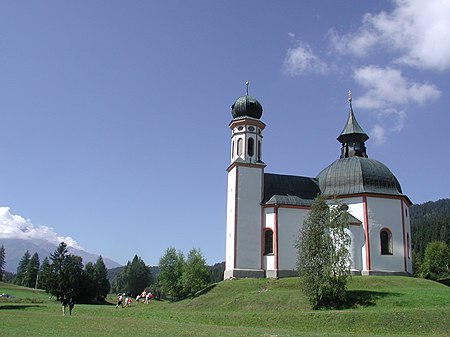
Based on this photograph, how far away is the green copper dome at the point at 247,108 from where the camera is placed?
47156 mm

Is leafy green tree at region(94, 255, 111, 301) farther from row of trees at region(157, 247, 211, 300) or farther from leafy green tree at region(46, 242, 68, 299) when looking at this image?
row of trees at region(157, 247, 211, 300)

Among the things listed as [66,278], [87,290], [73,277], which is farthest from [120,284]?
[66,278]

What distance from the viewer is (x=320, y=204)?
32.0 m

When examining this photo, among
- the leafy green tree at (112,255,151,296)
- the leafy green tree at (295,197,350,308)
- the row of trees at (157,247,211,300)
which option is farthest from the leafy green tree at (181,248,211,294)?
the leafy green tree at (112,255,151,296)

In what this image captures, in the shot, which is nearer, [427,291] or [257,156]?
[427,291]

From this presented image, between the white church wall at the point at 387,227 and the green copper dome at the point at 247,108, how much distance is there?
45.1 feet

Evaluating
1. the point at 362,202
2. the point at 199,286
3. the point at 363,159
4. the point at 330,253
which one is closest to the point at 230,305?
the point at 330,253

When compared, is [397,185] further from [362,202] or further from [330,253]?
[330,253]

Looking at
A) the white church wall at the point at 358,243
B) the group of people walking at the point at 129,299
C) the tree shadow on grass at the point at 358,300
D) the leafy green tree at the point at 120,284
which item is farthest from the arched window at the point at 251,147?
the leafy green tree at the point at 120,284

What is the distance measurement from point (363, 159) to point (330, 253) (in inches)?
704

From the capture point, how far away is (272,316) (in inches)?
1044

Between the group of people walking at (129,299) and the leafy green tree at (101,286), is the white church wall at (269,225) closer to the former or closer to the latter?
the group of people walking at (129,299)

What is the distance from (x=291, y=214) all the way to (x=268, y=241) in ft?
11.0

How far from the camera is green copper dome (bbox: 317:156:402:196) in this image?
4378cm
